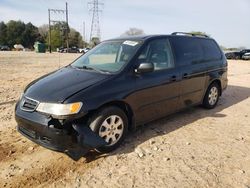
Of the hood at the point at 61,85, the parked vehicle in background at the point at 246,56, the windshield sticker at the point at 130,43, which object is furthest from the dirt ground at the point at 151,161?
the parked vehicle in background at the point at 246,56

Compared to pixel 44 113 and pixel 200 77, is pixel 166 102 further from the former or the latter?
pixel 44 113

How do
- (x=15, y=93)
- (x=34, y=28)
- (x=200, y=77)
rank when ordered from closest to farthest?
1. (x=200, y=77)
2. (x=15, y=93)
3. (x=34, y=28)

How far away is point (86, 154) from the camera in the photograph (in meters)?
3.99

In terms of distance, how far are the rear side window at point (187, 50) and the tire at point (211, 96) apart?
2.87 ft

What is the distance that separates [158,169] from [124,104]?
115 cm

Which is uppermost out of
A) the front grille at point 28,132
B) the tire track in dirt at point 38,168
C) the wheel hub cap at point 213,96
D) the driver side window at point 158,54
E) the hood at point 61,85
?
the driver side window at point 158,54

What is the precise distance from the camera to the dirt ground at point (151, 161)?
3.37 m

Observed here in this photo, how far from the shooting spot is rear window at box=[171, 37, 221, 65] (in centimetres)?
530

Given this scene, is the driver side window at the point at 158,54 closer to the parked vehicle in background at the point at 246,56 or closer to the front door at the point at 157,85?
the front door at the point at 157,85

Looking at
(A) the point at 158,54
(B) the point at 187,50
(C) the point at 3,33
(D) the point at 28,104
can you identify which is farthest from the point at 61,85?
(C) the point at 3,33

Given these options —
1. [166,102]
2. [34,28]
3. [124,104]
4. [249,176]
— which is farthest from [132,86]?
[34,28]

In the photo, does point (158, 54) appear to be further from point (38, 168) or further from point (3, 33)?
point (3, 33)

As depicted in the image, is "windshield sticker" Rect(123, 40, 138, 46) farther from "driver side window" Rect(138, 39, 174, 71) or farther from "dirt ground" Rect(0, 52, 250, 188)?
"dirt ground" Rect(0, 52, 250, 188)

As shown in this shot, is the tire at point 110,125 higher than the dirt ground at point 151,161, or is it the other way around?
the tire at point 110,125
